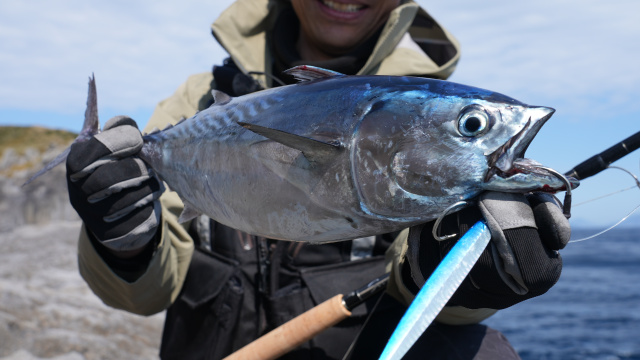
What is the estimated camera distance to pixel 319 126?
156 cm

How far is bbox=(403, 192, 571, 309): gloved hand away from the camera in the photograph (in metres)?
1.41

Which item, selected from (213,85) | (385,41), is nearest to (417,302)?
(385,41)

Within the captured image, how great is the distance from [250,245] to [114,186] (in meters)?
0.99

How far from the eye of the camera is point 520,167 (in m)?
1.36

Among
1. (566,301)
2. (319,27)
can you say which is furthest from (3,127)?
(319,27)

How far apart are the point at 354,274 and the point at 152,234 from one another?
1158mm

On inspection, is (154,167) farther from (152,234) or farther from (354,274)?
(354,274)

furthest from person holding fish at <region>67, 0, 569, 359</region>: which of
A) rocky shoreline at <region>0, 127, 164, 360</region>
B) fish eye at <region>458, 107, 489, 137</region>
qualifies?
fish eye at <region>458, 107, 489, 137</region>

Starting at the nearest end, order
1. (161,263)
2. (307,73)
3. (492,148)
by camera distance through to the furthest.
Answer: (492,148), (307,73), (161,263)

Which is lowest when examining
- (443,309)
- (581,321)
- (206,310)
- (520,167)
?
(581,321)

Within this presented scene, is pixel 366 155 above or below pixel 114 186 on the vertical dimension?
above

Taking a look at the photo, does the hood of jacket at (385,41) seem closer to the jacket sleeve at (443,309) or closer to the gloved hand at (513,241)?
the jacket sleeve at (443,309)

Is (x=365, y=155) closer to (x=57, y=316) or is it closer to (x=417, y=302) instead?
(x=417, y=302)

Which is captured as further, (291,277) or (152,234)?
(291,277)
